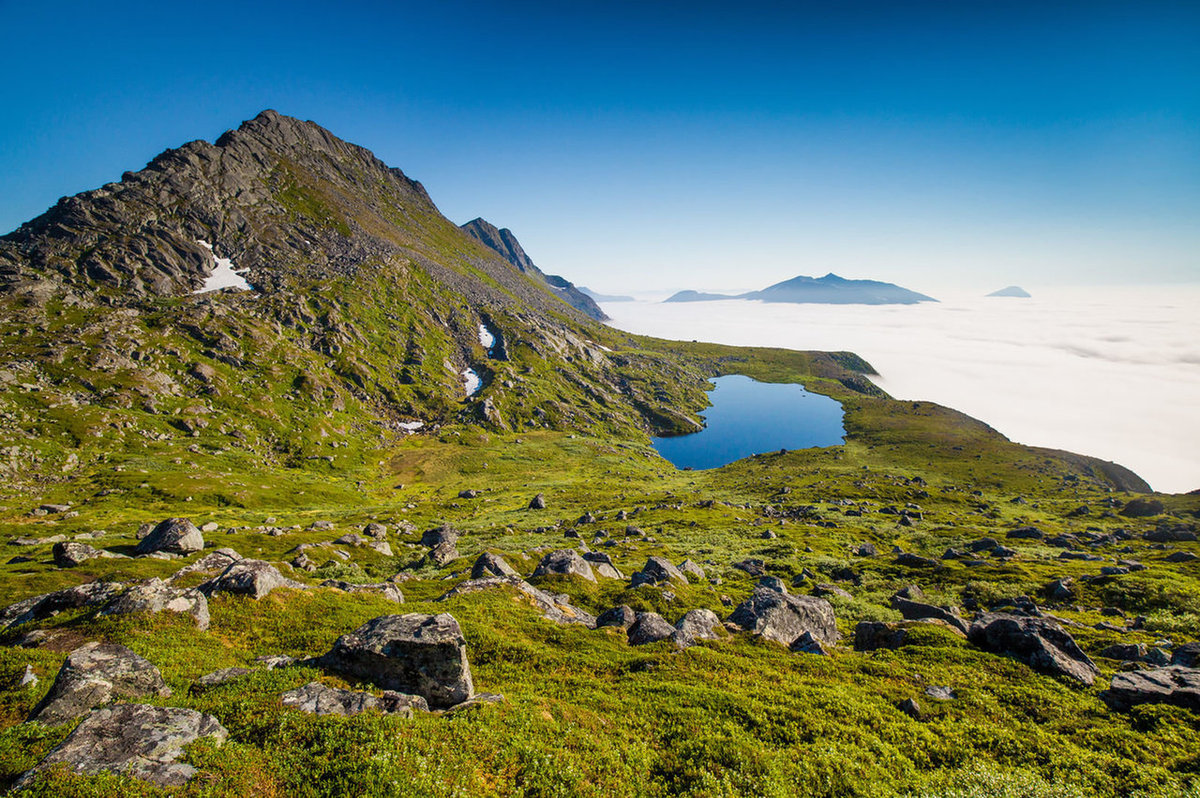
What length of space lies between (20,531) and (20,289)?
115m

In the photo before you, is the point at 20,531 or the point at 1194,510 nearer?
the point at 20,531

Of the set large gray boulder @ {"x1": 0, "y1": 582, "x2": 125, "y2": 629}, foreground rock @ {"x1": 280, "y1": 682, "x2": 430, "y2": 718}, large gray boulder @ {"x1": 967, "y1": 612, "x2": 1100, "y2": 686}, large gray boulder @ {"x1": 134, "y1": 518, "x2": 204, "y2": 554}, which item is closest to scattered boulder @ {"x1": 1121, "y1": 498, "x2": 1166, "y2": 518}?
large gray boulder @ {"x1": 967, "y1": 612, "x2": 1100, "y2": 686}

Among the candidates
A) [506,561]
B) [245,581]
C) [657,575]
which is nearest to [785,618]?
[657,575]

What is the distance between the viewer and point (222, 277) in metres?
178

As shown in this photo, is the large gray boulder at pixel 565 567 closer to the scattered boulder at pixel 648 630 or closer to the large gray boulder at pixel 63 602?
the scattered boulder at pixel 648 630

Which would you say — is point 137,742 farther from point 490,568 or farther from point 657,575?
point 657,575

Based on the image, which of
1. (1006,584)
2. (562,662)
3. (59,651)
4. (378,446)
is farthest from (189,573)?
(378,446)

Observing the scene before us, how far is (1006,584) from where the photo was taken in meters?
A: 47.6

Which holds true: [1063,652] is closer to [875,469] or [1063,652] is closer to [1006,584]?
[1006,584]

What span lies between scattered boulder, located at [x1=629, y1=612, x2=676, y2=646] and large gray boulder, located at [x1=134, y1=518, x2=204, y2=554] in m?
52.0

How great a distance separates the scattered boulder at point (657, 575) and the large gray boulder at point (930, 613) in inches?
735

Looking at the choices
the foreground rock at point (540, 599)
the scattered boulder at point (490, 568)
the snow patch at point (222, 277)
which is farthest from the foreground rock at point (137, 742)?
the snow patch at point (222, 277)

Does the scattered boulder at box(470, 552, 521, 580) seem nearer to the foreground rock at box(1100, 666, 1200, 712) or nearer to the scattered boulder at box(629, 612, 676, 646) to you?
the scattered boulder at box(629, 612, 676, 646)

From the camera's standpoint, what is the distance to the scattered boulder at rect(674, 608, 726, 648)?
27875 millimetres
